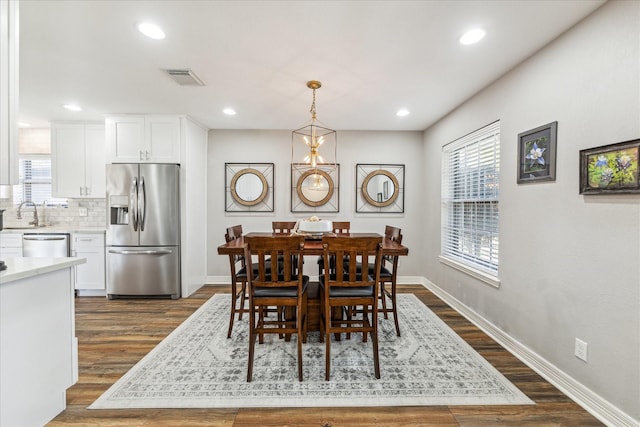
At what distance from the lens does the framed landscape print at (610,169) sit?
63.9 inches

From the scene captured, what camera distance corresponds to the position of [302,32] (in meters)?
2.10

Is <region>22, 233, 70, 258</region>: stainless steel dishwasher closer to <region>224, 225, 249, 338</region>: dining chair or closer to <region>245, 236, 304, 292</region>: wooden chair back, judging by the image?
<region>224, 225, 249, 338</region>: dining chair

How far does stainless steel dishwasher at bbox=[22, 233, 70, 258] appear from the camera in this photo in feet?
13.2

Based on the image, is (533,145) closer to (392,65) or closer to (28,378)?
(392,65)

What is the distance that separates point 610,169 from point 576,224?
42 cm

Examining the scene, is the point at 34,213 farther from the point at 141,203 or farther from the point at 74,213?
the point at 141,203

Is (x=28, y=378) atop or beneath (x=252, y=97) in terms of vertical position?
beneath

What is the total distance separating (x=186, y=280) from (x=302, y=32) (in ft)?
11.7


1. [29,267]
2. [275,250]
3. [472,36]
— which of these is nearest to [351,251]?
[275,250]

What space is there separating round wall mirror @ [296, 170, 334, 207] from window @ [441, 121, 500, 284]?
1.77m

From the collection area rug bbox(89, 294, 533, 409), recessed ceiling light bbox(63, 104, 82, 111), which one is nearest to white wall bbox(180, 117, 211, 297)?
recessed ceiling light bbox(63, 104, 82, 111)

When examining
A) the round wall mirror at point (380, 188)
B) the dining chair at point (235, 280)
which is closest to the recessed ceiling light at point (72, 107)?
the dining chair at point (235, 280)

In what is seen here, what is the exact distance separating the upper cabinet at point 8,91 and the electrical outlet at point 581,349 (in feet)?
11.2

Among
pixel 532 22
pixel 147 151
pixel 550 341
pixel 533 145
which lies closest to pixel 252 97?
pixel 147 151
